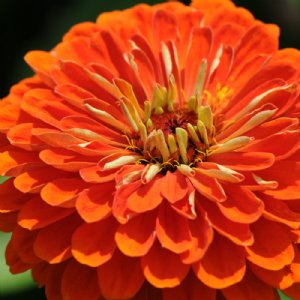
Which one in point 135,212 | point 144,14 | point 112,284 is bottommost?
point 112,284

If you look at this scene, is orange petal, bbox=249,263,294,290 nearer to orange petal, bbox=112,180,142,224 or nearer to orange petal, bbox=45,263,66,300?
orange petal, bbox=112,180,142,224

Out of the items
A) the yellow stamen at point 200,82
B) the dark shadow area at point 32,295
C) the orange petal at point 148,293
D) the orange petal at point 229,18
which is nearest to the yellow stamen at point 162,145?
the yellow stamen at point 200,82

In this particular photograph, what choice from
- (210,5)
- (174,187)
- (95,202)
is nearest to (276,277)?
(174,187)

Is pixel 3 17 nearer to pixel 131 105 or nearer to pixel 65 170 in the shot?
pixel 131 105

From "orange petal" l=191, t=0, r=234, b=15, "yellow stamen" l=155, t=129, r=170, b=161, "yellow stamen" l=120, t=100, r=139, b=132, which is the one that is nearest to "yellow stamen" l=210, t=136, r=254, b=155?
"yellow stamen" l=155, t=129, r=170, b=161

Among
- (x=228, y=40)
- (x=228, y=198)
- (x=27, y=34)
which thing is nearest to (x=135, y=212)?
(x=228, y=198)

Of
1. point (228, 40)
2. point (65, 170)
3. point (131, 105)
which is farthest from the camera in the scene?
point (228, 40)
